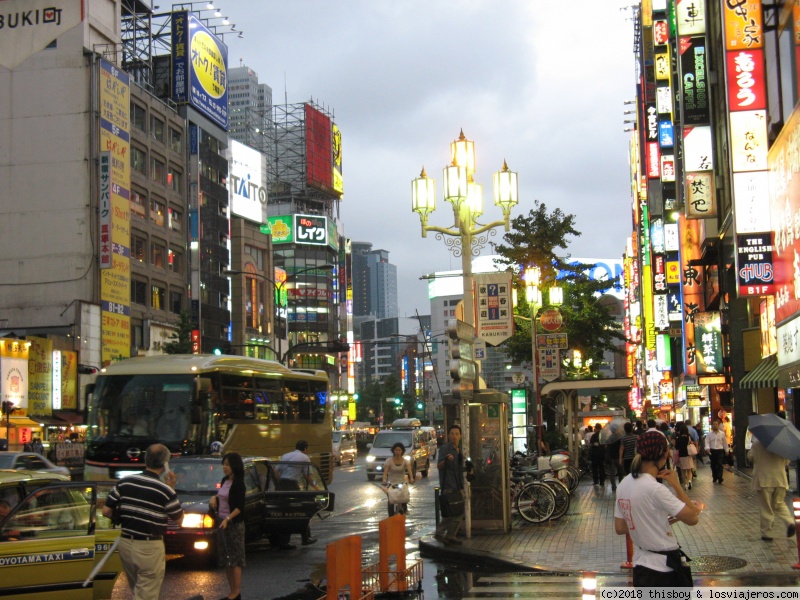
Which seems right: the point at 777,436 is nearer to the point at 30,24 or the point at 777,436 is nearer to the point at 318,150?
the point at 30,24

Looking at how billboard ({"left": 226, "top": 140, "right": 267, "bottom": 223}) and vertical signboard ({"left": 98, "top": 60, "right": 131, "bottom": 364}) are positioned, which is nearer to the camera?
vertical signboard ({"left": 98, "top": 60, "right": 131, "bottom": 364})

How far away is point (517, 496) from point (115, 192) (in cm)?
4869

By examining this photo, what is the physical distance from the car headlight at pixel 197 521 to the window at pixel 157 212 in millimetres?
59924

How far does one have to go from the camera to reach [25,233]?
2579 inches

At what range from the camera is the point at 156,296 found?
7369 centimetres

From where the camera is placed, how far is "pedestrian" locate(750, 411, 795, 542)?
16047mm

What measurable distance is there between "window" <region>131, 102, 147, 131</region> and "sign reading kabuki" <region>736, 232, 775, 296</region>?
182 feet

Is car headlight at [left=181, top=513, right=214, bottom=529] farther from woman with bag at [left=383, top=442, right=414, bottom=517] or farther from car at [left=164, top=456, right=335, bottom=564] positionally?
woman with bag at [left=383, top=442, right=414, bottom=517]

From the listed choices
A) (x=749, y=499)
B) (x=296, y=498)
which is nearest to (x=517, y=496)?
(x=296, y=498)

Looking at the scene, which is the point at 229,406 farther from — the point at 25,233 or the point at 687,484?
the point at 25,233

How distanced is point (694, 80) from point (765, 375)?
33.9ft

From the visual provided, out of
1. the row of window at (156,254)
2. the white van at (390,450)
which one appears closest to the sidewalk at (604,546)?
the white van at (390,450)

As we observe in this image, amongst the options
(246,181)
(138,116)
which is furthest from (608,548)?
(246,181)

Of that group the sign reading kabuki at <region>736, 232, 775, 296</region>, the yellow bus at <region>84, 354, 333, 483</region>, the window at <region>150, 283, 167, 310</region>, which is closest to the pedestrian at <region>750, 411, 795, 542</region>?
the sign reading kabuki at <region>736, 232, 775, 296</region>
